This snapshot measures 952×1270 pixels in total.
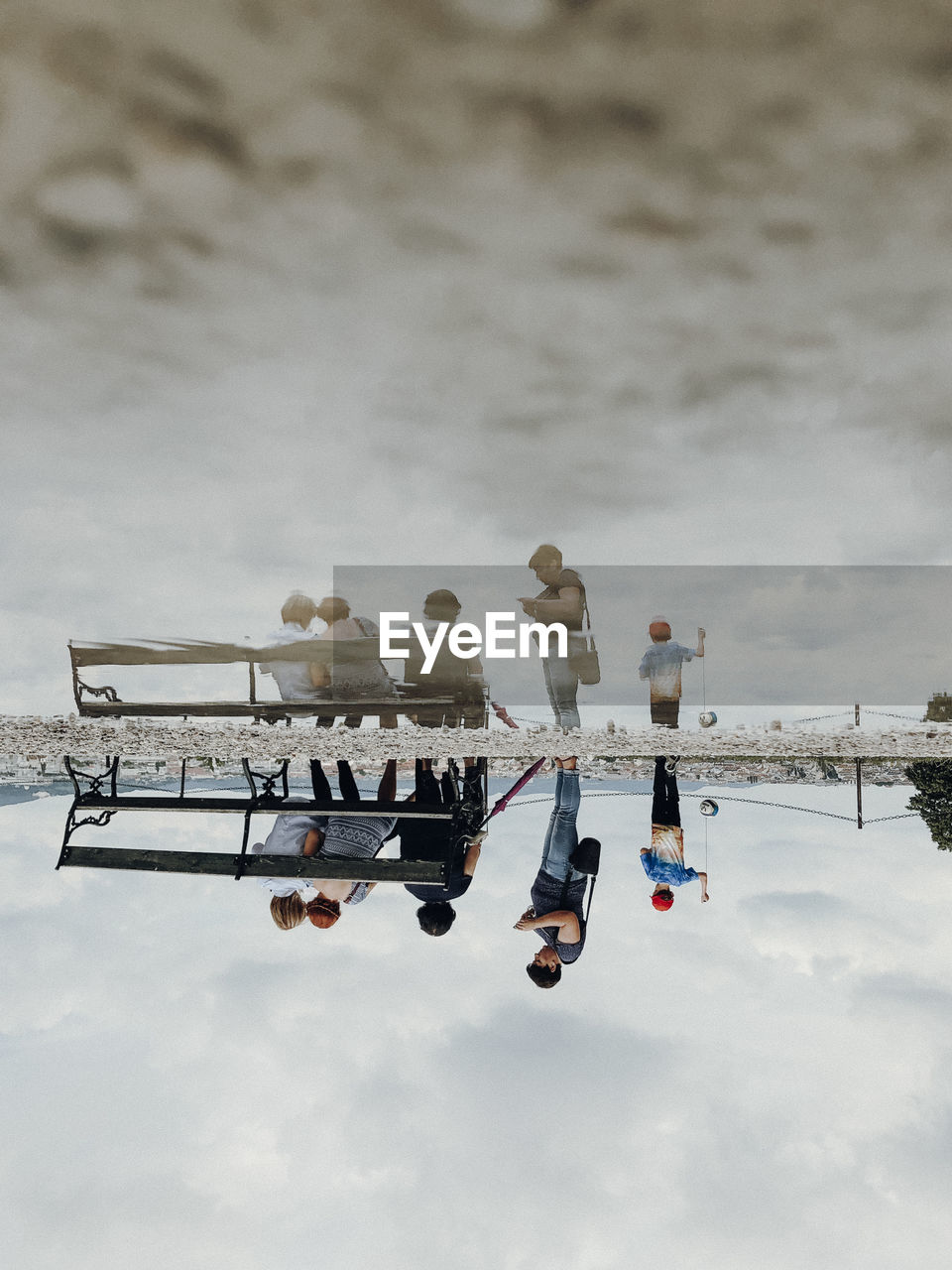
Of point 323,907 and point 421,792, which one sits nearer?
point 323,907

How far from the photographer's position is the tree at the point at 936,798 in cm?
2077

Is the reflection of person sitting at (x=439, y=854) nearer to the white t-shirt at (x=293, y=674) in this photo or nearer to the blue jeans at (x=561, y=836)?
the blue jeans at (x=561, y=836)

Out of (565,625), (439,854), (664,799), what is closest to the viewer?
(439,854)

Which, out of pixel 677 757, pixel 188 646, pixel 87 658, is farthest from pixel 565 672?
pixel 87 658

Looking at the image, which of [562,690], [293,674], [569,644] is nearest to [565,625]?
[569,644]

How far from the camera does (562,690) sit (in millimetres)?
5992

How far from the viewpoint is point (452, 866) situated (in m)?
4.95

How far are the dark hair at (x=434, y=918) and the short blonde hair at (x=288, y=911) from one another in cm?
87

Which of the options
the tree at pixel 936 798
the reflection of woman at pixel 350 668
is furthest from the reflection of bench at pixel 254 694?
the tree at pixel 936 798

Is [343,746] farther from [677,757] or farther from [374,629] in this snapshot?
[677,757]

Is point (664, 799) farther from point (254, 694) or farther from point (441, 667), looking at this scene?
point (254, 694)

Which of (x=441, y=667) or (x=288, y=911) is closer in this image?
(x=288, y=911)

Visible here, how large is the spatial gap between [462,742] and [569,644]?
1182 mm

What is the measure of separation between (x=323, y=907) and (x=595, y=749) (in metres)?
2.34
